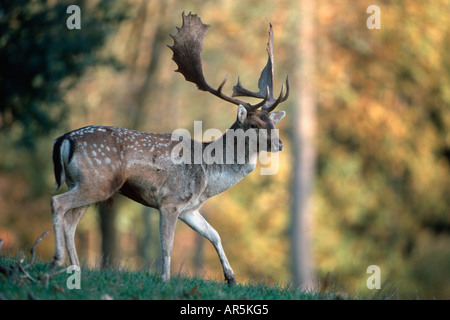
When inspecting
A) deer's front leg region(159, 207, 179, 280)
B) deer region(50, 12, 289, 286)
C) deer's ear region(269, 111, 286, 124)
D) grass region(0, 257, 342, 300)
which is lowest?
grass region(0, 257, 342, 300)

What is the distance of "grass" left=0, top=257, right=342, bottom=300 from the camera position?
19.1 ft

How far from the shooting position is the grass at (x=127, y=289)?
5812 mm

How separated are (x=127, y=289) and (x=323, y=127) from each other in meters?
18.5

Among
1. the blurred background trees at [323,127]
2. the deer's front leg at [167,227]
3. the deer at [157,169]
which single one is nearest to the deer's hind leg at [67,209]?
the deer at [157,169]

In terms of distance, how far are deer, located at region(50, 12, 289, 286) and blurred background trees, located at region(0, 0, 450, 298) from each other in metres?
7.56

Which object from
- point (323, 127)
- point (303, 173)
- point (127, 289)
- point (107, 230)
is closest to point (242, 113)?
point (127, 289)

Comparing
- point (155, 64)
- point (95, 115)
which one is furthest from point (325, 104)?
point (95, 115)

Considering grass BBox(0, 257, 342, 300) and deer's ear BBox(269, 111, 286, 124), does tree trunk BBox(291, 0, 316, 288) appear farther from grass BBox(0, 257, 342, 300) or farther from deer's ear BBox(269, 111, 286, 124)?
grass BBox(0, 257, 342, 300)

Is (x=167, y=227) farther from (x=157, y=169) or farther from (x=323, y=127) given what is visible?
(x=323, y=127)

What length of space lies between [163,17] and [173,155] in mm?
14564

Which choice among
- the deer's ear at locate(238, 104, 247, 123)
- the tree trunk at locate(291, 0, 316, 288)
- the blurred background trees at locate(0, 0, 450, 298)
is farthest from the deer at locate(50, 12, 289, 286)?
the tree trunk at locate(291, 0, 316, 288)
